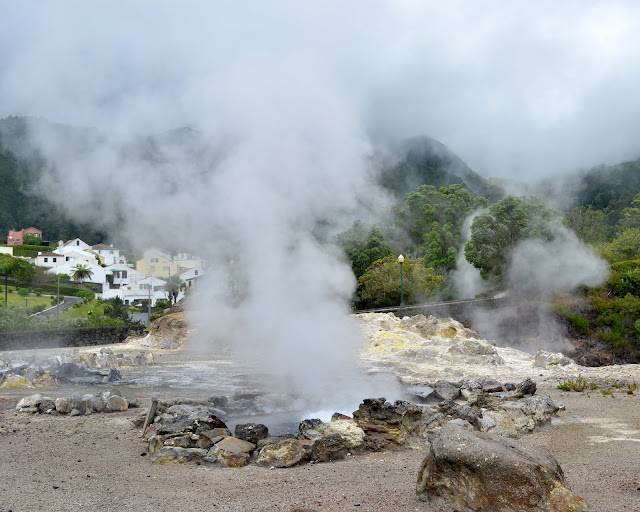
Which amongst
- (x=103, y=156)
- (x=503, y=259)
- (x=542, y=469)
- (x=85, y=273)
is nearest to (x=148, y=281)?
(x=85, y=273)

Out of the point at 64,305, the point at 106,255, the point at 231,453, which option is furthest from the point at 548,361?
the point at 106,255

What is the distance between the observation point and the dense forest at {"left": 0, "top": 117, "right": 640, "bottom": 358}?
2634 cm

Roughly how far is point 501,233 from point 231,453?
27.3 m

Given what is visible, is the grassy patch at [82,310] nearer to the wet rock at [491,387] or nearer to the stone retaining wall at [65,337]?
the stone retaining wall at [65,337]

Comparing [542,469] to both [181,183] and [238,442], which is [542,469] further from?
[181,183]

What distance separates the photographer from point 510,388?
13.7 meters

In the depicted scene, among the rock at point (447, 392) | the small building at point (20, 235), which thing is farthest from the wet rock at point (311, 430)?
the small building at point (20, 235)

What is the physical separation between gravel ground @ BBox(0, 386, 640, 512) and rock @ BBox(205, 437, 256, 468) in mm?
243

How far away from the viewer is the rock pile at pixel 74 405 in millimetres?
11094

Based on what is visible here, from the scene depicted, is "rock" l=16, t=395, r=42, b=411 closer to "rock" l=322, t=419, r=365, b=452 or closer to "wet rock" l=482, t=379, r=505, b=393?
"rock" l=322, t=419, r=365, b=452

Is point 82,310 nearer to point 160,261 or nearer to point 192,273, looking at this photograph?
point 160,261

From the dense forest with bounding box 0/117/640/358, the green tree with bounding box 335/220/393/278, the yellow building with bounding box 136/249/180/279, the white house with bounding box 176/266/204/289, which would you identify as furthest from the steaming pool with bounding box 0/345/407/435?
the green tree with bounding box 335/220/393/278

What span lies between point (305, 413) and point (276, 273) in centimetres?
523

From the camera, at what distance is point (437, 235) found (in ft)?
132
